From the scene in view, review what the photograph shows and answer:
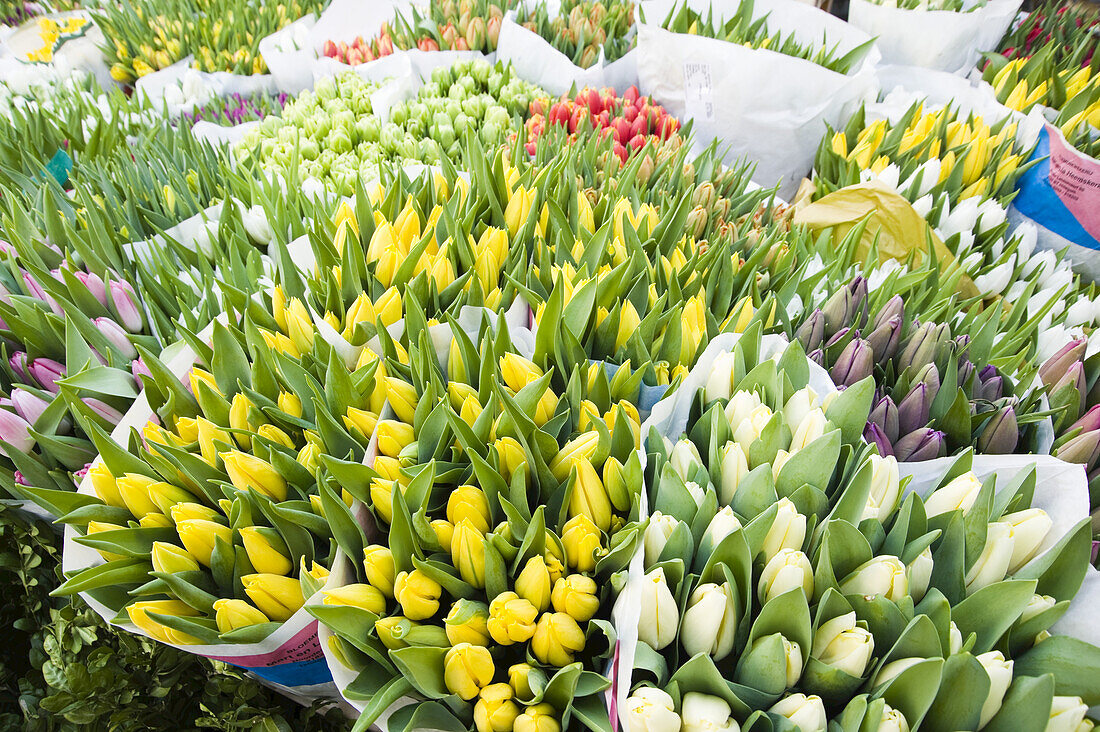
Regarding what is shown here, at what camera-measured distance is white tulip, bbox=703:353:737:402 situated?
71cm

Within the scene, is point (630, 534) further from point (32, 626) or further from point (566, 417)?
point (32, 626)

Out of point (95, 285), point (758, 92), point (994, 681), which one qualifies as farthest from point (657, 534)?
point (758, 92)

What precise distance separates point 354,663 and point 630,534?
0.27 m

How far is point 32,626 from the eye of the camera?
3.04 ft

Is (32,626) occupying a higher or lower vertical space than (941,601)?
lower

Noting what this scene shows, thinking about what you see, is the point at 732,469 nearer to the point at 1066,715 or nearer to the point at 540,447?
the point at 540,447

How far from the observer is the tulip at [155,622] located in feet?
1.91

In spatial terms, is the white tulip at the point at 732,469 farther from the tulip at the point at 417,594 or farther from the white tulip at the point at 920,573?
the tulip at the point at 417,594

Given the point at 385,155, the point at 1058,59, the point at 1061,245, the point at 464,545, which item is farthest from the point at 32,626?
the point at 1058,59

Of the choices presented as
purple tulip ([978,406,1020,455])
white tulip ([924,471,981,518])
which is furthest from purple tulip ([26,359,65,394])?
purple tulip ([978,406,1020,455])

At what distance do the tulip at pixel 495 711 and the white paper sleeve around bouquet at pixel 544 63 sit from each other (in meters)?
1.55

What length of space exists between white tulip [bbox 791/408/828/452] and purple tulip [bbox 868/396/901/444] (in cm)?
12

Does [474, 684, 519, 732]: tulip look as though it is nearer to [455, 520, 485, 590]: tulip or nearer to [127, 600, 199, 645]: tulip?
[455, 520, 485, 590]: tulip

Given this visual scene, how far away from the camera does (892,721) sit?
465 millimetres
